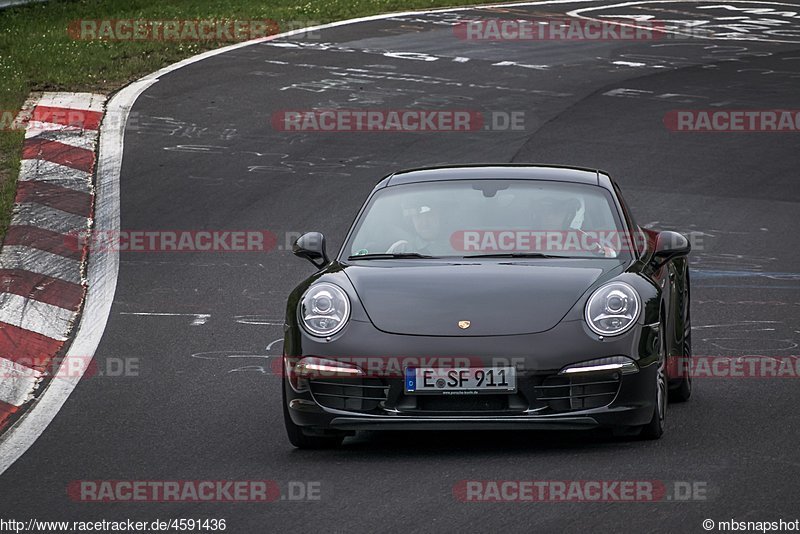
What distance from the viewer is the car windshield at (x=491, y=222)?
782cm

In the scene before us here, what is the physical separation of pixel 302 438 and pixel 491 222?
155 cm

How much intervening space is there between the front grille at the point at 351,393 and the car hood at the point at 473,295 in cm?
27

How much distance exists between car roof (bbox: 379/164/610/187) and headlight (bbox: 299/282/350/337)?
4.28 feet

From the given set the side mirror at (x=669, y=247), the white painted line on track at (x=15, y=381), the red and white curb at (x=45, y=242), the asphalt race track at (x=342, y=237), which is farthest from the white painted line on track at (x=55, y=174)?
the side mirror at (x=669, y=247)

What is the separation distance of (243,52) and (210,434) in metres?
14.4

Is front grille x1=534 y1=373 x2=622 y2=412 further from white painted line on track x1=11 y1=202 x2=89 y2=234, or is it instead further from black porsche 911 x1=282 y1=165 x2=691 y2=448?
white painted line on track x1=11 y1=202 x2=89 y2=234

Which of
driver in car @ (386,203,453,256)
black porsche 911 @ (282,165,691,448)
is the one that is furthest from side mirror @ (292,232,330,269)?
driver in car @ (386,203,453,256)

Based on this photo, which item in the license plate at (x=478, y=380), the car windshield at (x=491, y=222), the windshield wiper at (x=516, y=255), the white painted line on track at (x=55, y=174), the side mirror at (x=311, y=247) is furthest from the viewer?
the white painted line on track at (x=55, y=174)

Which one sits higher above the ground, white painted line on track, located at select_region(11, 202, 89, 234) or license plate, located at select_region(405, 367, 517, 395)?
license plate, located at select_region(405, 367, 517, 395)

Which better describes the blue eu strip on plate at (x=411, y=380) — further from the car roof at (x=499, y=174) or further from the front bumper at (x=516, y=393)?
the car roof at (x=499, y=174)

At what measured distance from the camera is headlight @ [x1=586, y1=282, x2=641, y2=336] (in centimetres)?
705

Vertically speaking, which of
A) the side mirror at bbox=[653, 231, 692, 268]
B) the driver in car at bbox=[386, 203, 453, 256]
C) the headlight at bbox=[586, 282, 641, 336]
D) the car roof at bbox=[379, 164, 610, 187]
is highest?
the car roof at bbox=[379, 164, 610, 187]

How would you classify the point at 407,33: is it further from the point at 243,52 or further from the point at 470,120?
the point at 470,120

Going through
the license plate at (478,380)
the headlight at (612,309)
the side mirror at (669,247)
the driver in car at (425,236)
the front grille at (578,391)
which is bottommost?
the front grille at (578,391)
